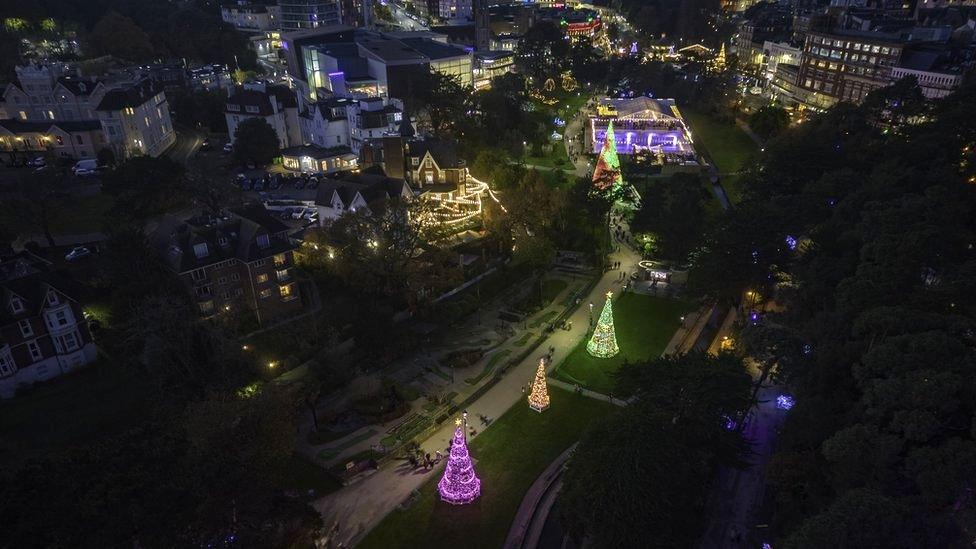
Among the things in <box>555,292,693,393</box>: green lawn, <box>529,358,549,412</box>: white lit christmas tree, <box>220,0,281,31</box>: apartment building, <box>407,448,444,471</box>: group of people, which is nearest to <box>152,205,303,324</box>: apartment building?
<box>407,448,444,471</box>: group of people

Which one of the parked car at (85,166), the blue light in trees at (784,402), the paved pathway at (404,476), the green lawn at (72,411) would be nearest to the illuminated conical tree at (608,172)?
the paved pathway at (404,476)

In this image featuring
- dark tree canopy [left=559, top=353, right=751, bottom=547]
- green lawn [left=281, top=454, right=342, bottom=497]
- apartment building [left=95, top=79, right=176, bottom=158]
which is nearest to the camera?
dark tree canopy [left=559, top=353, right=751, bottom=547]

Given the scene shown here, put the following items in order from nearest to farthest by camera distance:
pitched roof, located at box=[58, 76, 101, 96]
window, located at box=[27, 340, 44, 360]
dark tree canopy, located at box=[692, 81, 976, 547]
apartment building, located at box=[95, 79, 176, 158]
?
dark tree canopy, located at box=[692, 81, 976, 547] < window, located at box=[27, 340, 44, 360] < apartment building, located at box=[95, 79, 176, 158] < pitched roof, located at box=[58, 76, 101, 96]

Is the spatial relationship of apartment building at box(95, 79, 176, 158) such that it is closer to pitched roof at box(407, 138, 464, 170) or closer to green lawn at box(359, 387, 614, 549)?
pitched roof at box(407, 138, 464, 170)

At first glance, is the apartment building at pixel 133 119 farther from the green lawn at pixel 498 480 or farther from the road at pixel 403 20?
the road at pixel 403 20

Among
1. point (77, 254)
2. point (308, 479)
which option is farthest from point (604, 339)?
point (77, 254)

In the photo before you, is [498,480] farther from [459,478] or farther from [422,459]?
[422,459]
